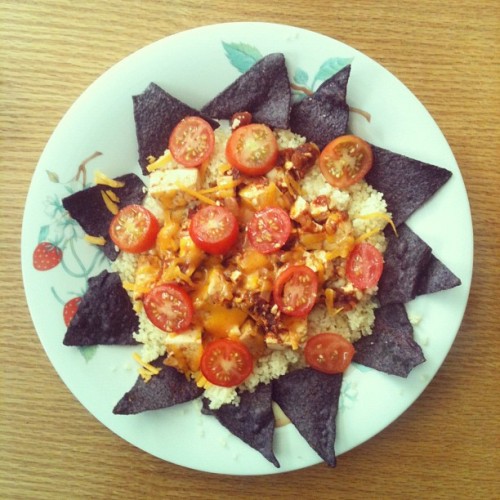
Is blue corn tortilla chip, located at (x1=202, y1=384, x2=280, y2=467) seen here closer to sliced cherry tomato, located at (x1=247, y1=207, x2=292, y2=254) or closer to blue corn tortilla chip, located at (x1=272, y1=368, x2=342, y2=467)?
blue corn tortilla chip, located at (x1=272, y1=368, x2=342, y2=467)

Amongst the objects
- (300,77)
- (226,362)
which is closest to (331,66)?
(300,77)

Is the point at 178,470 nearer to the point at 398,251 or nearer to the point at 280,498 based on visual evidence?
the point at 280,498

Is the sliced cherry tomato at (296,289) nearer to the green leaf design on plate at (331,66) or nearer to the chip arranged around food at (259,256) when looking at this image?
the chip arranged around food at (259,256)

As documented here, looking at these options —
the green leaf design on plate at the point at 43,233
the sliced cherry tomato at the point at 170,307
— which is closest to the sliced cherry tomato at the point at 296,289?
the sliced cherry tomato at the point at 170,307

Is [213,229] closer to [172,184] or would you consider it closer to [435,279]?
[172,184]

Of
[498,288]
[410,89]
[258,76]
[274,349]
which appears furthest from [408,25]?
[274,349]

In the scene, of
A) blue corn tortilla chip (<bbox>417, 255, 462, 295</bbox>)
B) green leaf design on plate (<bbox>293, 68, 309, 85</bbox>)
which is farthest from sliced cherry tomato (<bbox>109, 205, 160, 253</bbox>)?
blue corn tortilla chip (<bbox>417, 255, 462, 295</bbox>)
